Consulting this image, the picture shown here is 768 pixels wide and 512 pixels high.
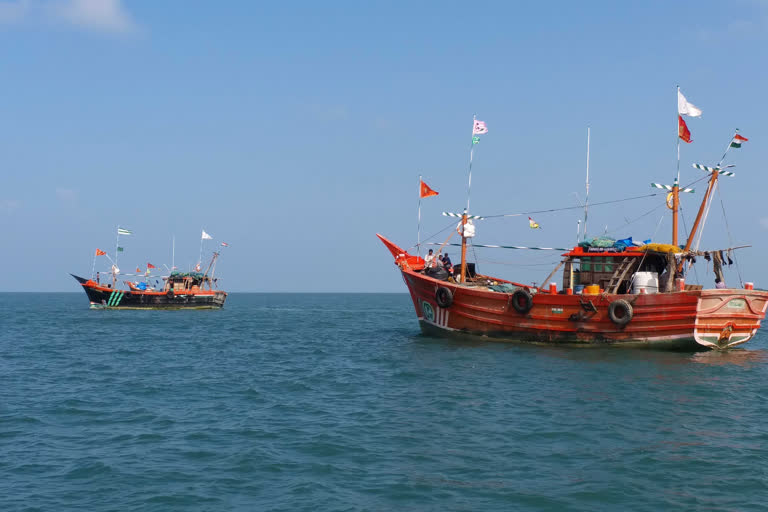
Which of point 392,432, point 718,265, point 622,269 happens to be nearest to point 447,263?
point 622,269

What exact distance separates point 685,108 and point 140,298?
5408 centimetres

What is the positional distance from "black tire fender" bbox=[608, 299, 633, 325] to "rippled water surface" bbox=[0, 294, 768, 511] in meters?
1.33

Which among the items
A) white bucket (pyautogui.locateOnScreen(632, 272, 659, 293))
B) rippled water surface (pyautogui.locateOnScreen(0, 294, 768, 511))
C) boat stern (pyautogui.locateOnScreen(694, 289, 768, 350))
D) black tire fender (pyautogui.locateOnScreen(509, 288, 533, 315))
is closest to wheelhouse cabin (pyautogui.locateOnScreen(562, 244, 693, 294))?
white bucket (pyautogui.locateOnScreen(632, 272, 659, 293))

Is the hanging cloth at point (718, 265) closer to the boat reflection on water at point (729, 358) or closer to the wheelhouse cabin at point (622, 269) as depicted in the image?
the wheelhouse cabin at point (622, 269)

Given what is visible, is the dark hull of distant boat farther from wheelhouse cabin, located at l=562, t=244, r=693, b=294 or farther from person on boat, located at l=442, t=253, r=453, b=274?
wheelhouse cabin, located at l=562, t=244, r=693, b=294

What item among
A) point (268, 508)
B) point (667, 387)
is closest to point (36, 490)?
point (268, 508)

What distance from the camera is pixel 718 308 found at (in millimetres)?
24344

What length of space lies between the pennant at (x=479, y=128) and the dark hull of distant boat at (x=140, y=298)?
1741 inches

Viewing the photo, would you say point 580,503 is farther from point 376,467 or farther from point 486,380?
point 486,380

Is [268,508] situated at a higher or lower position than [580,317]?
lower

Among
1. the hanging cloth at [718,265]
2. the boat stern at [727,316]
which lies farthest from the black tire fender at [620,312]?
the hanging cloth at [718,265]

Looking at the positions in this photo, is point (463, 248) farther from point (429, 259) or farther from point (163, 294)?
point (163, 294)

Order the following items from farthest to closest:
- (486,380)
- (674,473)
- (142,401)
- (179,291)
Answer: (179,291)
(486,380)
(142,401)
(674,473)

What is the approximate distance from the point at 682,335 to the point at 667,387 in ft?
23.2
